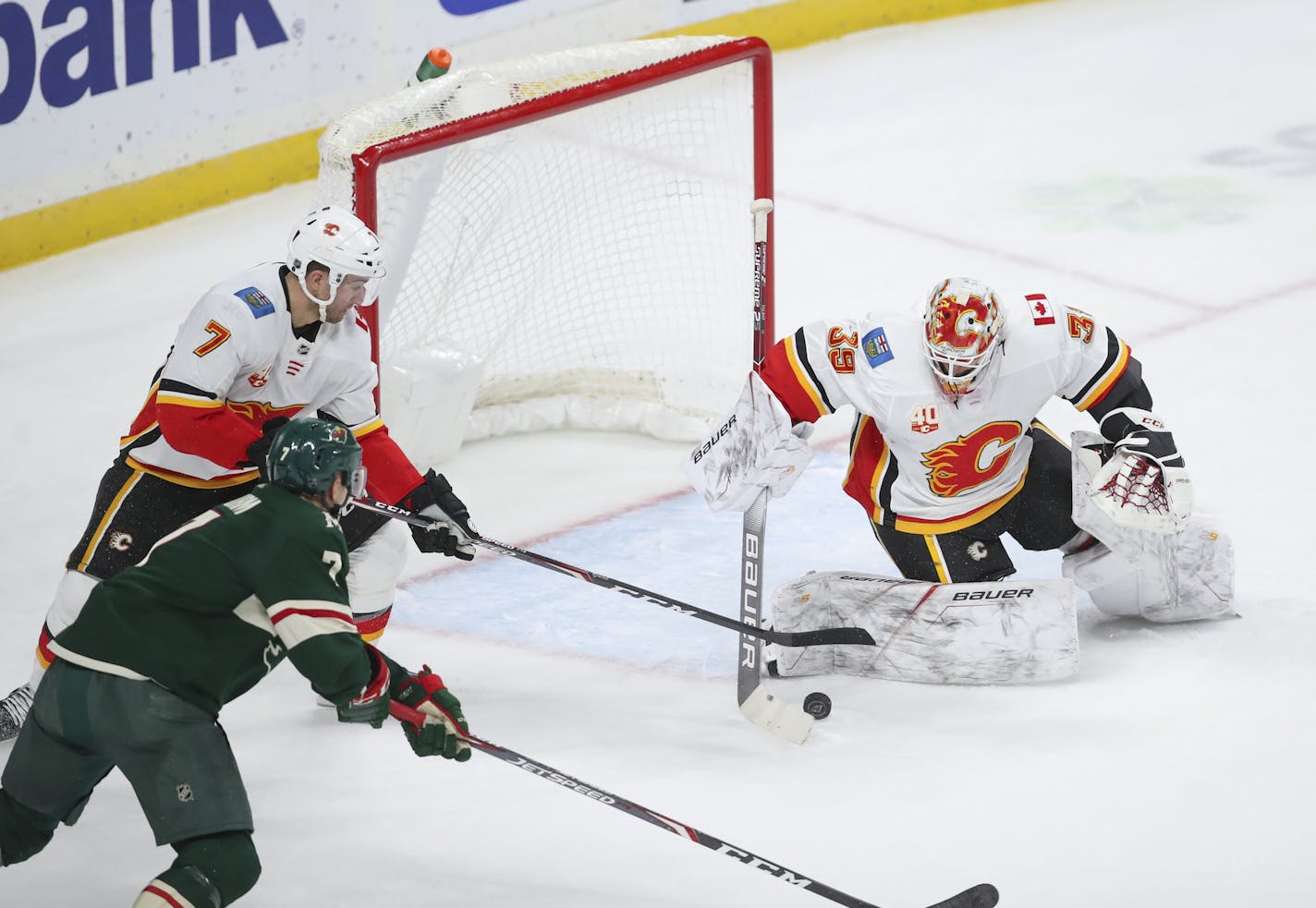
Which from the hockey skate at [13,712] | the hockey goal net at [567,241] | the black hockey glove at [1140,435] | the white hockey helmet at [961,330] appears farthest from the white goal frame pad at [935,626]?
the hockey skate at [13,712]

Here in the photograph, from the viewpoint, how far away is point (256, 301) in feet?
11.6

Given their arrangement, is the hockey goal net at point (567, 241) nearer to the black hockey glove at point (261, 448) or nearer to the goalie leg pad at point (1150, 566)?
the black hockey glove at point (261, 448)

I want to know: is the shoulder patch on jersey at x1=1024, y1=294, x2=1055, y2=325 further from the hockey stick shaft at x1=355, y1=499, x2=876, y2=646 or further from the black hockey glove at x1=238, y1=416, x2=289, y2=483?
the black hockey glove at x1=238, y1=416, x2=289, y2=483

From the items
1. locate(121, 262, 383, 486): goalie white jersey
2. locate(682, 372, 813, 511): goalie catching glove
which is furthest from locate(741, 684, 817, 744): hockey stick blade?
locate(121, 262, 383, 486): goalie white jersey

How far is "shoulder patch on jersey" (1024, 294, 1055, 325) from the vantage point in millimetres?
3760

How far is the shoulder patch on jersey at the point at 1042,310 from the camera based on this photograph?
3760 mm

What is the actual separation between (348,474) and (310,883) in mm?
785

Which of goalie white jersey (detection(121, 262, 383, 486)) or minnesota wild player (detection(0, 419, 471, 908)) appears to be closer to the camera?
minnesota wild player (detection(0, 419, 471, 908))

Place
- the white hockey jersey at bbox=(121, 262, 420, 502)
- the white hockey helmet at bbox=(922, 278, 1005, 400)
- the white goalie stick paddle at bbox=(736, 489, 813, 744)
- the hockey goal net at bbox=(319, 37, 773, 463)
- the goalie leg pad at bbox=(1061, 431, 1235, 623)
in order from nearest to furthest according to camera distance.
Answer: the white hockey jersey at bbox=(121, 262, 420, 502) → the white hockey helmet at bbox=(922, 278, 1005, 400) → the white goalie stick paddle at bbox=(736, 489, 813, 744) → the goalie leg pad at bbox=(1061, 431, 1235, 623) → the hockey goal net at bbox=(319, 37, 773, 463)

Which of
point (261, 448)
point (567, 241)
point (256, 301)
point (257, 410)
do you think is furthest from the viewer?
point (567, 241)

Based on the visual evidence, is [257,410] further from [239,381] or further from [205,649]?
[205,649]

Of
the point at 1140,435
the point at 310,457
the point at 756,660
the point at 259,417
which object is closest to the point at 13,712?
the point at 259,417

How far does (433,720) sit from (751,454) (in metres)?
1.01

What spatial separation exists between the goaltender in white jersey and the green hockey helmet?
113 centimetres
